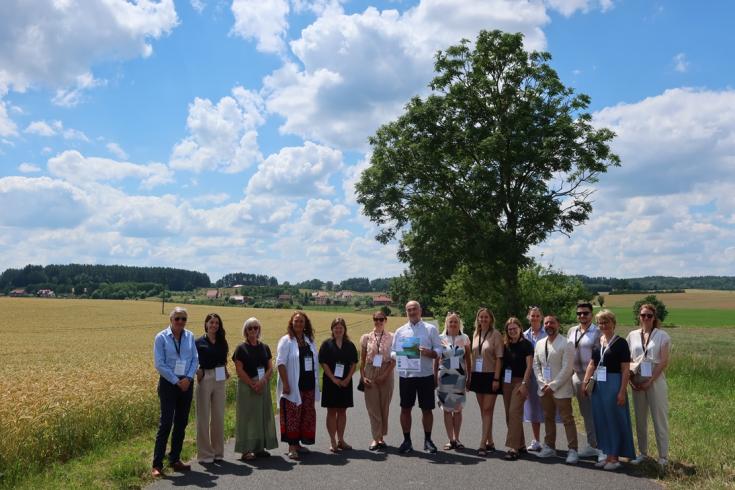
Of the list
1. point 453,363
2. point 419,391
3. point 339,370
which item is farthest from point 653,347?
point 339,370

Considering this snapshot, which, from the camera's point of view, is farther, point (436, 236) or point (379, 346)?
point (436, 236)

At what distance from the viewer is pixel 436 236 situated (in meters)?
25.0

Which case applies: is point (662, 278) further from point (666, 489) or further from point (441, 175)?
point (666, 489)

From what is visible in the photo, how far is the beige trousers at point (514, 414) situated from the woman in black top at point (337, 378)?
2.15 m

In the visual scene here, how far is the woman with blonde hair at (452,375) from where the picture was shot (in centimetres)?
856

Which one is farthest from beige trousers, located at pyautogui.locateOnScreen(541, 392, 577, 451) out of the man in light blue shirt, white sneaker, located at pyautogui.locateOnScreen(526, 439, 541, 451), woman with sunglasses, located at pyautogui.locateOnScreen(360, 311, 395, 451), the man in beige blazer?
the man in light blue shirt

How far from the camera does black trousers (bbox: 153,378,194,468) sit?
761cm

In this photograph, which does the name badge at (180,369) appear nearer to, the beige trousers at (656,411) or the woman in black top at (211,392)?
the woman in black top at (211,392)

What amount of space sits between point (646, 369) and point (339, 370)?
13.0 ft

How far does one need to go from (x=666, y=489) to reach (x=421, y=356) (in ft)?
10.8

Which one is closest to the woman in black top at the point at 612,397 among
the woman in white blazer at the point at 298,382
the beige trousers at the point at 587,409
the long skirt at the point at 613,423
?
the long skirt at the point at 613,423

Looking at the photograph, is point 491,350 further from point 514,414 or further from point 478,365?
point 514,414

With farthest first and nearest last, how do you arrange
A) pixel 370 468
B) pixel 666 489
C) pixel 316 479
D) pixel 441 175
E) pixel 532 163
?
pixel 441 175 → pixel 532 163 → pixel 370 468 → pixel 316 479 → pixel 666 489

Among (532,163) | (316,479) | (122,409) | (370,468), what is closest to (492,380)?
(370,468)
